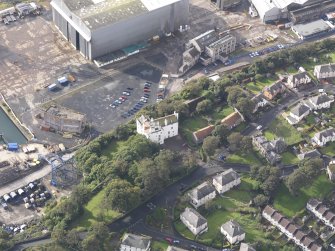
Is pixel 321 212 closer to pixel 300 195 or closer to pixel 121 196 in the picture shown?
pixel 300 195

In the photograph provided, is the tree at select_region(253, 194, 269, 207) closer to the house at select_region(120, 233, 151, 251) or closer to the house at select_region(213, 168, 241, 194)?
the house at select_region(213, 168, 241, 194)

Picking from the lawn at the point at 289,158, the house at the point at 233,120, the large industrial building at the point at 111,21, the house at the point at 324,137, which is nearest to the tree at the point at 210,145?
the house at the point at 233,120

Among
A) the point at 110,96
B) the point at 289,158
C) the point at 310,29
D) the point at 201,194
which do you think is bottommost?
the point at 201,194

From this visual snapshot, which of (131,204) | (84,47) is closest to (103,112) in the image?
(84,47)

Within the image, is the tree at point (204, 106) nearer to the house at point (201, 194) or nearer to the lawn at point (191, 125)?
the lawn at point (191, 125)

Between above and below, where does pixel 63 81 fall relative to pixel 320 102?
below

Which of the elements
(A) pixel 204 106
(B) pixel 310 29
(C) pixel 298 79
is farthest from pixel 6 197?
(B) pixel 310 29
